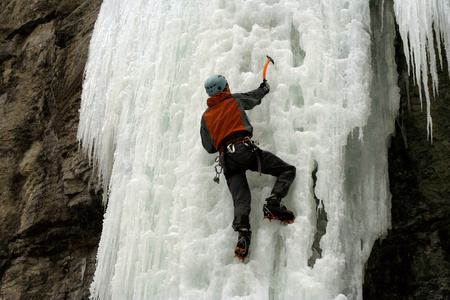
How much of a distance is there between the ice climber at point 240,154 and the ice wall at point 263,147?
6.6 inches

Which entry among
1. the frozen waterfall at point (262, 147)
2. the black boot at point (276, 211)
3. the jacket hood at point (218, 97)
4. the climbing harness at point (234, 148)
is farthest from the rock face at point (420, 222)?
the jacket hood at point (218, 97)

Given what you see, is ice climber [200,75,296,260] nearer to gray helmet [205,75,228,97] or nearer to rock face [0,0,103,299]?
gray helmet [205,75,228,97]

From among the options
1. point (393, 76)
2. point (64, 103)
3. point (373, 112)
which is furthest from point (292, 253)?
point (64, 103)

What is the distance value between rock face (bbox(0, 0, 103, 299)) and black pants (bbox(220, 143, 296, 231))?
3194 millimetres

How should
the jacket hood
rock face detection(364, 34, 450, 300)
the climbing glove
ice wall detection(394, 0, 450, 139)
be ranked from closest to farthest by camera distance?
the jacket hood
the climbing glove
ice wall detection(394, 0, 450, 139)
rock face detection(364, 34, 450, 300)

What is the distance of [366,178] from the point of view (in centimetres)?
474

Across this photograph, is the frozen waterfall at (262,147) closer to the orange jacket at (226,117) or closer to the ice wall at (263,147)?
the ice wall at (263,147)

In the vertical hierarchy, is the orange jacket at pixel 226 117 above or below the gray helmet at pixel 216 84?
below

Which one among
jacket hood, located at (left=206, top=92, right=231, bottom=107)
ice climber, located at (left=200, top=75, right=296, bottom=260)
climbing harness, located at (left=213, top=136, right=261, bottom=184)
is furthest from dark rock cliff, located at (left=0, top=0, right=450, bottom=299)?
jacket hood, located at (left=206, top=92, right=231, bottom=107)

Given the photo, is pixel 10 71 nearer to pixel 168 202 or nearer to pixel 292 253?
pixel 168 202

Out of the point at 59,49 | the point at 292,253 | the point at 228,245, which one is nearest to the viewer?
the point at 292,253

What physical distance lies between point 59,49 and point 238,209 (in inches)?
219

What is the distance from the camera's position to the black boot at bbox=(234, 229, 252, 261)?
407 centimetres

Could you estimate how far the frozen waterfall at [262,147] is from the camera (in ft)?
13.6
